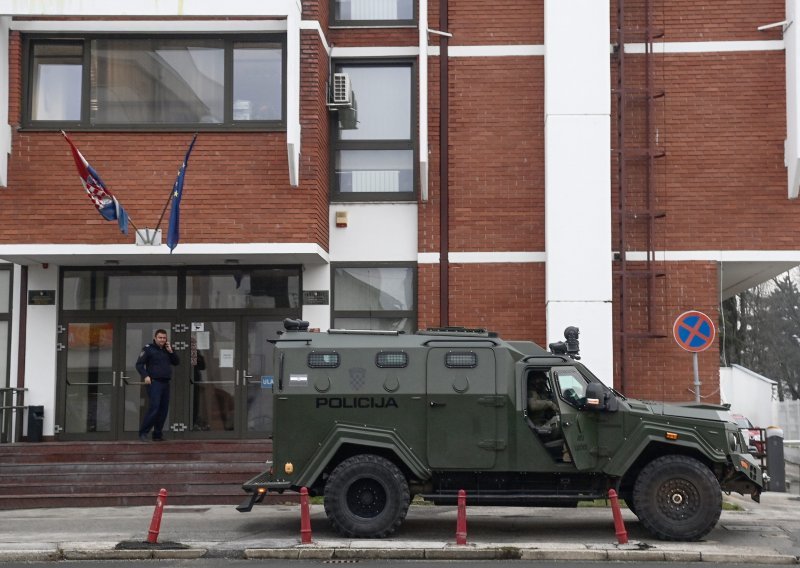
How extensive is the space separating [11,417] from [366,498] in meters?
8.24

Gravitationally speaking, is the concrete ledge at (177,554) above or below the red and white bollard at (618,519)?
below

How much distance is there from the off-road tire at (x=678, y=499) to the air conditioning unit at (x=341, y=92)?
8.89 m

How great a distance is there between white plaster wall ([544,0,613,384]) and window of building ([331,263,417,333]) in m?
2.39

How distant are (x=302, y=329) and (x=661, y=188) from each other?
26.4 ft

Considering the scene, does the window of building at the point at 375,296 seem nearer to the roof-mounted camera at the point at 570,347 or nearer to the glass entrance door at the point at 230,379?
the glass entrance door at the point at 230,379

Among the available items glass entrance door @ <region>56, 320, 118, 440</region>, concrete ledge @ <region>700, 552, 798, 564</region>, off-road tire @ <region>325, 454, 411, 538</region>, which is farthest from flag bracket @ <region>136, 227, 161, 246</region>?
concrete ledge @ <region>700, 552, 798, 564</region>

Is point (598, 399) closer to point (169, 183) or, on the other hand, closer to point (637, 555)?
point (637, 555)

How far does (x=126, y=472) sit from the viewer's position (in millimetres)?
17000

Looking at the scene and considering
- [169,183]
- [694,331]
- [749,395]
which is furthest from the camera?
[749,395]

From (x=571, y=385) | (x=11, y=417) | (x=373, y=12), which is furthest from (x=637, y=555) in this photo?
(x=373, y=12)

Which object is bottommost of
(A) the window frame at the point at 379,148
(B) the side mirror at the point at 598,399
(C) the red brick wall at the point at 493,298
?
(B) the side mirror at the point at 598,399

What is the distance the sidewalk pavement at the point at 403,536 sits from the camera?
12.0 metres

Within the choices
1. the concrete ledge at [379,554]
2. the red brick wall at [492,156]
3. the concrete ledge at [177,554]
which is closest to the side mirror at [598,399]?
the concrete ledge at [379,554]

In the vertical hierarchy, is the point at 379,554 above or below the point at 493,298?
below
